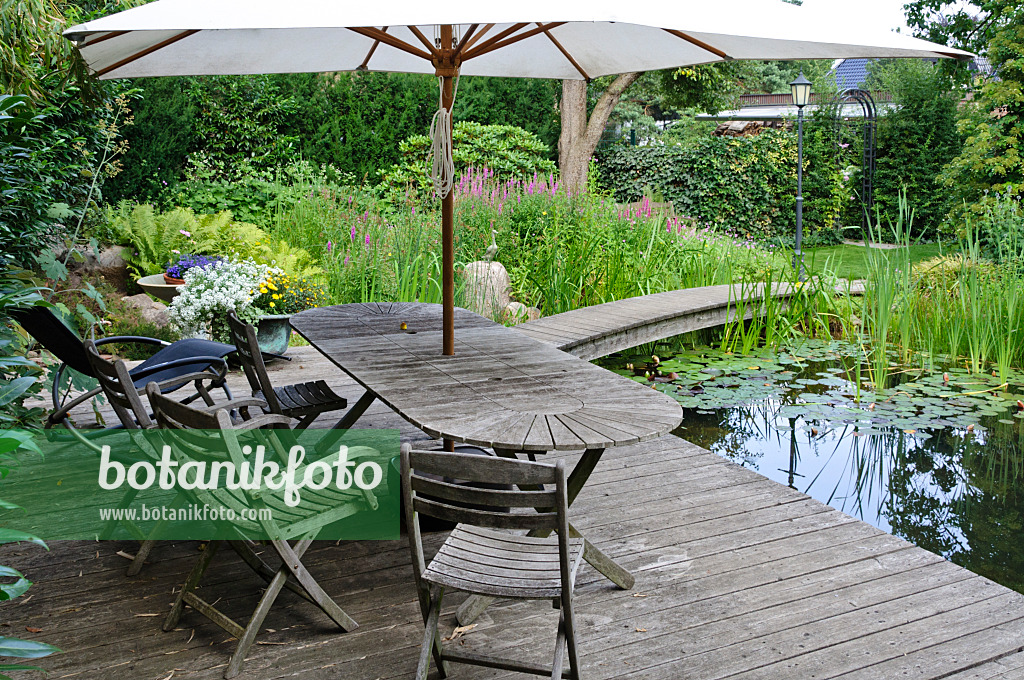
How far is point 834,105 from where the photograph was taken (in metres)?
15.0

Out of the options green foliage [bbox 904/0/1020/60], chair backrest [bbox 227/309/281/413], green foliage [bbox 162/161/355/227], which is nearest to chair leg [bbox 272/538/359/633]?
chair backrest [bbox 227/309/281/413]

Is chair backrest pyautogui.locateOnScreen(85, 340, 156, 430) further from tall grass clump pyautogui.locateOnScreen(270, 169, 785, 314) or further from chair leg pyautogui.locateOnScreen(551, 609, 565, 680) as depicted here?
tall grass clump pyautogui.locateOnScreen(270, 169, 785, 314)

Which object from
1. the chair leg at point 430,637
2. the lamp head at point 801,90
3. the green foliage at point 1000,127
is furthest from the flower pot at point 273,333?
the green foliage at point 1000,127

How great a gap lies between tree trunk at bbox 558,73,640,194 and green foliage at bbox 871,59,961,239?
5.12 meters

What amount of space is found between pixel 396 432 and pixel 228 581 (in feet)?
5.25

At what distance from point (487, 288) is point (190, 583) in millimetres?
4533

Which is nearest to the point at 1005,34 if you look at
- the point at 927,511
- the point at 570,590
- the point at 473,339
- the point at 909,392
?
the point at 909,392

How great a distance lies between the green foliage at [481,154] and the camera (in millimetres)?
11172

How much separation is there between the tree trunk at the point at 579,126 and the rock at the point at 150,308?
6879 millimetres

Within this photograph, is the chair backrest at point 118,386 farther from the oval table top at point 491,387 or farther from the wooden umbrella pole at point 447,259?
the wooden umbrella pole at point 447,259

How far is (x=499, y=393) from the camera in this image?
274 cm

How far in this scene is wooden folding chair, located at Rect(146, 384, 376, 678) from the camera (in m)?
2.27

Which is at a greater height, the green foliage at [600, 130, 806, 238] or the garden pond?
the green foliage at [600, 130, 806, 238]

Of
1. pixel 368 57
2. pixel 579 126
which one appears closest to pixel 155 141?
pixel 368 57
